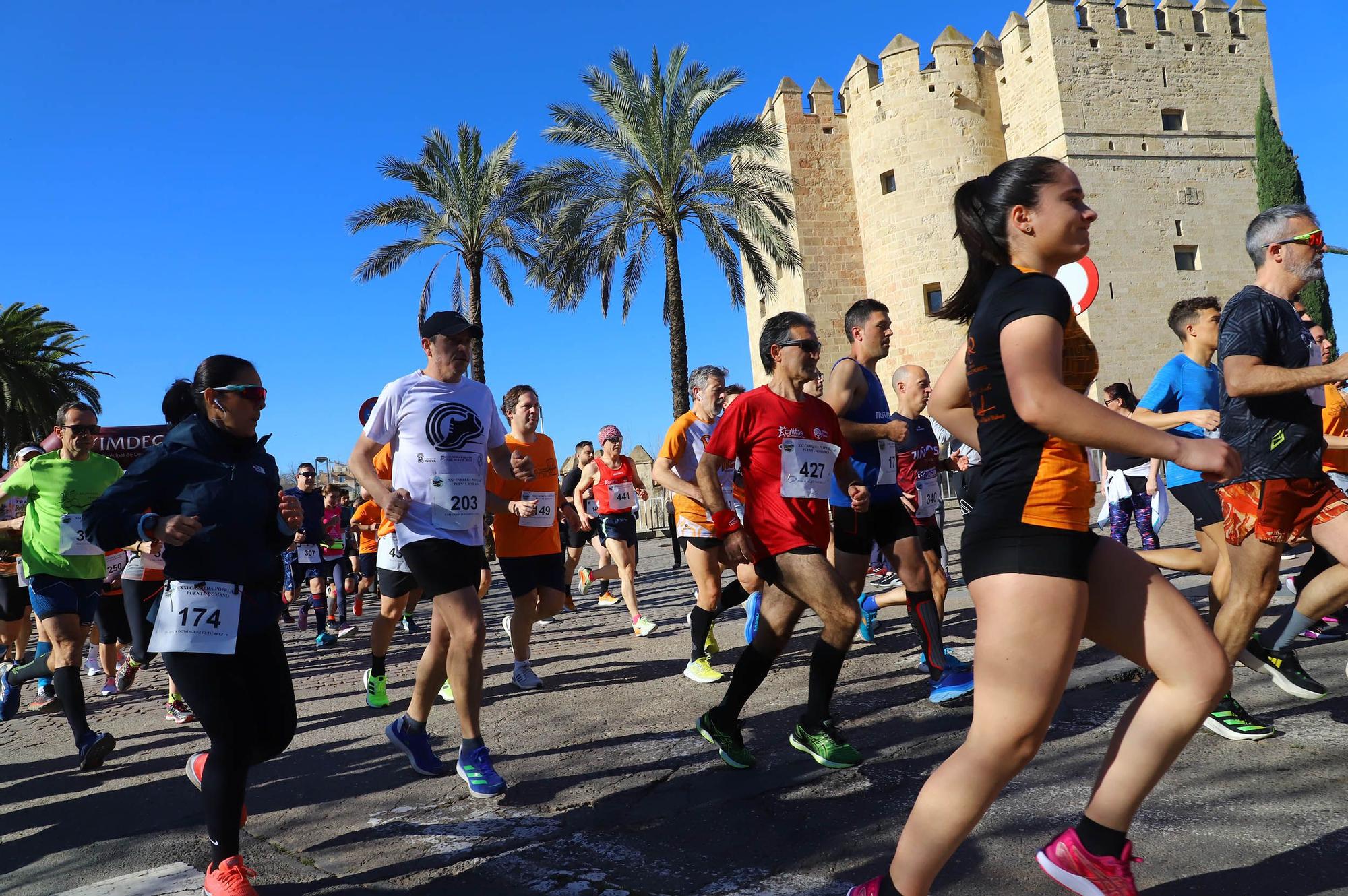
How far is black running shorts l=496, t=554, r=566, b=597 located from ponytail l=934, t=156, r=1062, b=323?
13.8 ft

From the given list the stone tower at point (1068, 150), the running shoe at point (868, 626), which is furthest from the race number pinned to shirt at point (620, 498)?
the stone tower at point (1068, 150)

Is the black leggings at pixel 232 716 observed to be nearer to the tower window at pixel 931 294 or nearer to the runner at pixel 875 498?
the runner at pixel 875 498

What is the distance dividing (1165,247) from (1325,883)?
125 feet

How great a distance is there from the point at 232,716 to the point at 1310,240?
4402 mm

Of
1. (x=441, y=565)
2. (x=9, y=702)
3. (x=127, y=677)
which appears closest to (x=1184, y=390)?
(x=441, y=565)

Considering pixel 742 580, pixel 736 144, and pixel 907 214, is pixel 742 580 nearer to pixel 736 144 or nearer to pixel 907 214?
pixel 736 144

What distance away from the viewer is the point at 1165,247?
36.0 m

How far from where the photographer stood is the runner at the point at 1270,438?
380 cm

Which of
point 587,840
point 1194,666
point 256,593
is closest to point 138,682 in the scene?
point 256,593

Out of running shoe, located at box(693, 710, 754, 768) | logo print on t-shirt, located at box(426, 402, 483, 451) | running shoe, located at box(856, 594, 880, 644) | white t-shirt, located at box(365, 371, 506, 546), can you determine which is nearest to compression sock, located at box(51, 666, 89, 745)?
white t-shirt, located at box(365, 371, 506, 546)

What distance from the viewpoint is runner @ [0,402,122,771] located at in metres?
5.97

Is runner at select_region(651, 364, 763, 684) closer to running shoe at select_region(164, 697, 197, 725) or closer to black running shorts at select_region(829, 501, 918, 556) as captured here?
black running shorts at select_region(829, 501, 918, 556)

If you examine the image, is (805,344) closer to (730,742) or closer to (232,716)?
(730,742)

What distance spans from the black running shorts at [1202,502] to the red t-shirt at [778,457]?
198 cm
